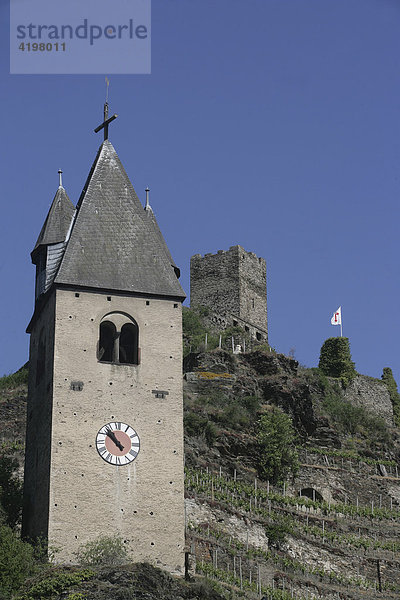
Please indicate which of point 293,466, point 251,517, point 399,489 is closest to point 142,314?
point 251,517

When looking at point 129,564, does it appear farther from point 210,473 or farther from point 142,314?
point 210,473

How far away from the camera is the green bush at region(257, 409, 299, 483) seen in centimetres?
6525

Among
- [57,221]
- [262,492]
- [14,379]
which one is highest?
[57,221]

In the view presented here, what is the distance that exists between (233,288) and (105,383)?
42.6 meters

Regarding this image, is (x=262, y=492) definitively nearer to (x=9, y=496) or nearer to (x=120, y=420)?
(x=9, y=496)

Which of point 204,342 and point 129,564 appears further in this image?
point 204,342

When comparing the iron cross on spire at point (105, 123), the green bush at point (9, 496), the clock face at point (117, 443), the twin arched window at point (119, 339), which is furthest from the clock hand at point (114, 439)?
the iron cross on spire at point (105, 123)

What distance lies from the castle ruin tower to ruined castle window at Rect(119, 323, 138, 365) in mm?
37622

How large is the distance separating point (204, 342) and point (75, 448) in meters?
33.6

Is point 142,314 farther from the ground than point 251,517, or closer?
farther from the ground

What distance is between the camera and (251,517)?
2320 inches

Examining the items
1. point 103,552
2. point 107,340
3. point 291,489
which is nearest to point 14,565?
point 103,552

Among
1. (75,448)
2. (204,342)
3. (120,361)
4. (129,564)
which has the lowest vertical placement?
(129,564)

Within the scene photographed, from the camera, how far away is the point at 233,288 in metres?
90.0
